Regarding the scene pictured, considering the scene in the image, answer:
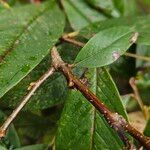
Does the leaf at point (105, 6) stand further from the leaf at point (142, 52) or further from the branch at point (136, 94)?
the branch at point (136, 94)

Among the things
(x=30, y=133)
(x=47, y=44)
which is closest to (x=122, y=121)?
(x=47, y=44)

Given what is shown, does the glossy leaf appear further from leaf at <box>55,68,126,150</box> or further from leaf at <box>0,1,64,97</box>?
leaf at <box>55,68,126,150</box>

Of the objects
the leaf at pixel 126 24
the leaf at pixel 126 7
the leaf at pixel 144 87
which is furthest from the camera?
the leaf at pixel 126 7

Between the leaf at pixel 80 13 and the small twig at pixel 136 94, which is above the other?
the leaf at pixel 80 13

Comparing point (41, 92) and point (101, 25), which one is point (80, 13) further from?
point (41, 92)

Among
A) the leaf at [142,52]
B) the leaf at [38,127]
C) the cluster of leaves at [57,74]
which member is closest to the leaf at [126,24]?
the cluster of leaves at [57,74]

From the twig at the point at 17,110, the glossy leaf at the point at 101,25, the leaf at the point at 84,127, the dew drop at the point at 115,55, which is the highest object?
the glossy leaf at the point at 101,25

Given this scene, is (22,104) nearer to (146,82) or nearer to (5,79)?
(5,79)

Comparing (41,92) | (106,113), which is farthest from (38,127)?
(106,113)
